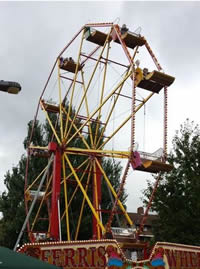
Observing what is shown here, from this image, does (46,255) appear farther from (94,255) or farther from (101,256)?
(101,256)

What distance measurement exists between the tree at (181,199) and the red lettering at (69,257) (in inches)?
317

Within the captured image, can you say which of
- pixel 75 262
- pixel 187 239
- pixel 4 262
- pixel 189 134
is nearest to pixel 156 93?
pixel 189 134

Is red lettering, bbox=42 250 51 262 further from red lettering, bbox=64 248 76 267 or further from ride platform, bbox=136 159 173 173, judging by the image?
ride platform, bbox=136 159 173 173

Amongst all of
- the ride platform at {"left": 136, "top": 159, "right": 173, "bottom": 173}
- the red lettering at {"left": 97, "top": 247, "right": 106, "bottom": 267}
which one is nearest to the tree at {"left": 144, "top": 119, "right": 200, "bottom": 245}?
the ride platform at {"left": 136, "top": 159, "right": 173, "bottom": 173}

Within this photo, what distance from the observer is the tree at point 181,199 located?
702 inches

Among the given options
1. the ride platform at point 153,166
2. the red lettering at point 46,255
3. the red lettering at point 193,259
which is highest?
the ride platform at point 153,166

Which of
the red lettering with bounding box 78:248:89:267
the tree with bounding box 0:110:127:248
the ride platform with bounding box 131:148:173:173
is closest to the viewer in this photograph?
the red lettering with bounding box 78:248:89:267

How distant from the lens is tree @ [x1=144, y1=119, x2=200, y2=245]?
1783cm

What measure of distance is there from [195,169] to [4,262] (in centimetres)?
1467

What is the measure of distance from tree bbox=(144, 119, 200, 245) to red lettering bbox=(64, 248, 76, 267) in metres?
8.05

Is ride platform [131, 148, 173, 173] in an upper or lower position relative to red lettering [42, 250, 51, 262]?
upper

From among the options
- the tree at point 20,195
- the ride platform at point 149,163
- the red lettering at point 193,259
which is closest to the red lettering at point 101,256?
the red lettering at point 193,259

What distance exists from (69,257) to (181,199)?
932 cm

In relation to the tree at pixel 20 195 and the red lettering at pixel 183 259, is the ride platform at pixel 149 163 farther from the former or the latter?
the tree at pixel 20 195
